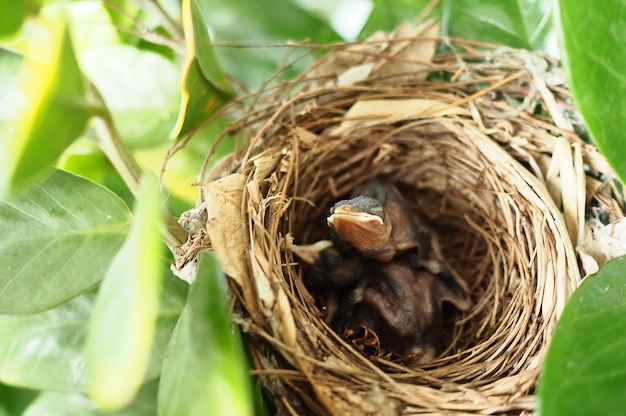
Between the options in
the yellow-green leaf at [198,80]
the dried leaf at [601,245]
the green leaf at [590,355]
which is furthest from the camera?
the dried leaf at [601,245]

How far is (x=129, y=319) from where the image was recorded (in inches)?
18.5

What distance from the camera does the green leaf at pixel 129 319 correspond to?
1.50 ft

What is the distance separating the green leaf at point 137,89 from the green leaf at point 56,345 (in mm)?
352

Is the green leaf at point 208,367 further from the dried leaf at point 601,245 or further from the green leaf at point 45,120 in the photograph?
the dried leaf at point 601,245

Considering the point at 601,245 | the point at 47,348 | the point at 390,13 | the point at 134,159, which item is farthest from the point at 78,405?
the point at 390,13

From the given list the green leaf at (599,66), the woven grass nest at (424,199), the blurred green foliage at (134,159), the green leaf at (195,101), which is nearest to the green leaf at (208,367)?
the blurred green foliage at (134,159)

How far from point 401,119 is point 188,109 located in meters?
0.43

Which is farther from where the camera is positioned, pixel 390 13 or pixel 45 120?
pixel 390 13

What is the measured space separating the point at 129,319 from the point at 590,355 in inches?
20.3

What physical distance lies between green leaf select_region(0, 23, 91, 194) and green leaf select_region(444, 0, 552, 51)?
803 mm

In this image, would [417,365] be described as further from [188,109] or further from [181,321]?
[188,109]

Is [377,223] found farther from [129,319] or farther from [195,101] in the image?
[129,319]

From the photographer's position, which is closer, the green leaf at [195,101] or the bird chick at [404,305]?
the green leaf at [195,101]

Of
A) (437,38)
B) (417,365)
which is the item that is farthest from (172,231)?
(437,38)
